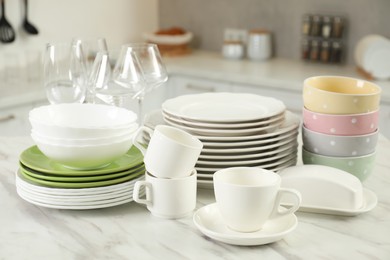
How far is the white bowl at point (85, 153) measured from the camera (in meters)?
1.42

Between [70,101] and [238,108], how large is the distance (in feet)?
1.38

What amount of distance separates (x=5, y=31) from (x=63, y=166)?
2.07m

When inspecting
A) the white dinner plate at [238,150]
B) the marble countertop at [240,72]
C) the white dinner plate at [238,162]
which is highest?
the white dinner plate at [238,150]

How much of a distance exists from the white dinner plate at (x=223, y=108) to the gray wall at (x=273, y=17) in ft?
6.63

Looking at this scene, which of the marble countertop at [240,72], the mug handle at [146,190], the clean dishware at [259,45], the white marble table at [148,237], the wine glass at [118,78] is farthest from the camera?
the clean dishware at [259,45]

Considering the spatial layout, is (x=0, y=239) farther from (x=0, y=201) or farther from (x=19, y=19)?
(x=19, y=19)

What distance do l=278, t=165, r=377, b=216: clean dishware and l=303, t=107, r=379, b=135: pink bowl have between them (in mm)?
124

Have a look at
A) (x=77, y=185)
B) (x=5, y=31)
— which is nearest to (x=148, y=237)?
(x=77, y=185)

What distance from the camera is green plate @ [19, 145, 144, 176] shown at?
142 centimetres

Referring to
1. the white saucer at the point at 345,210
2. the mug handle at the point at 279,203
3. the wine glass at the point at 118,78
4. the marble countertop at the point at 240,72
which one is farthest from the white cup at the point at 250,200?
the marble countertop at the point at 240,72

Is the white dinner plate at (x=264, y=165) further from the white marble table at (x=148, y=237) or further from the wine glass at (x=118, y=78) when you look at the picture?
the wine glass at (x=118, y=78)

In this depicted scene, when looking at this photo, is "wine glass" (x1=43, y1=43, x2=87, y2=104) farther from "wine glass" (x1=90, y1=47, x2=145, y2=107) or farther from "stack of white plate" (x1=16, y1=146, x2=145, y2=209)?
"stack of white plate" (x1=16, y1=146, x2=145, y2=209)

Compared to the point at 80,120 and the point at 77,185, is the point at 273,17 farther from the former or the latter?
the point at 77,185

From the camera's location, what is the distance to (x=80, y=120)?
5.24 feet
